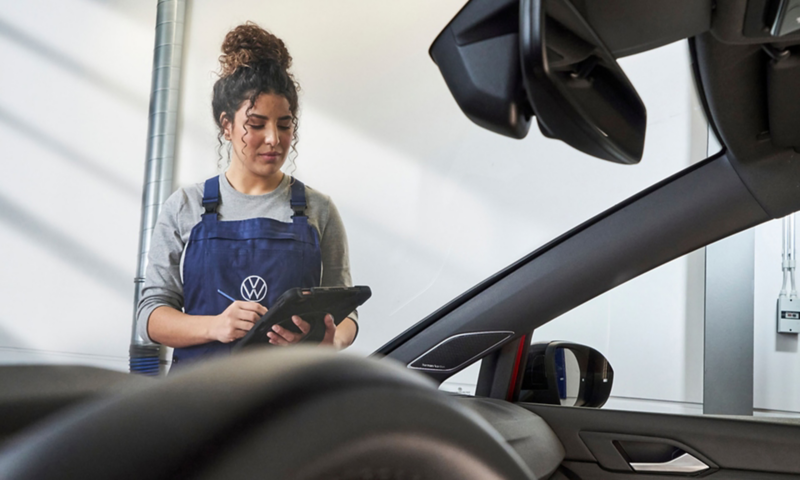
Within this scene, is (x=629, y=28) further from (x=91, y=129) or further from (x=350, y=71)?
(x=91, y=129)

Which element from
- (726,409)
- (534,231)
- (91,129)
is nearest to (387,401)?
(726,409)

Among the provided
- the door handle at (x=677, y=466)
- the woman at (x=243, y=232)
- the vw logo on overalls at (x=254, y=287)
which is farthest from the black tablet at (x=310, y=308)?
the door handle at (x=677, y=466)

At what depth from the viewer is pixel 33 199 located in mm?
3834

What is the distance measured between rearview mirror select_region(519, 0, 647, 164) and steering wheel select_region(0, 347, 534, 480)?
39cm

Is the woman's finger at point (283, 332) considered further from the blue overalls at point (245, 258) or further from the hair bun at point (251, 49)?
the hair bun at point (251, 49)

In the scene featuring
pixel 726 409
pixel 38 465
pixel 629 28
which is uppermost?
pixel 629 28

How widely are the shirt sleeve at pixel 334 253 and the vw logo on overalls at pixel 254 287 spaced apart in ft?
0.92

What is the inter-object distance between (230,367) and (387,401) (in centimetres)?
5

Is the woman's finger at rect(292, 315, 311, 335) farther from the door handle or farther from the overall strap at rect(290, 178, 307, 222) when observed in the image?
the door handle

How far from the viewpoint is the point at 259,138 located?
3.07 m

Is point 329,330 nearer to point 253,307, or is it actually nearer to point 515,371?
point 253,307

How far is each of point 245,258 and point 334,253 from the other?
38 cm

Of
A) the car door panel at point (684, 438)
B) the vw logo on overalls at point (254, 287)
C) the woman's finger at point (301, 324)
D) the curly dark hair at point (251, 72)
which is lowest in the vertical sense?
the car door panel at point (684, 438)

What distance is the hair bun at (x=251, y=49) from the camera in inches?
128
